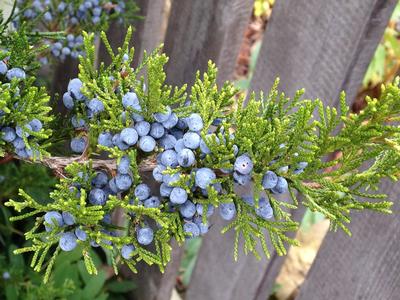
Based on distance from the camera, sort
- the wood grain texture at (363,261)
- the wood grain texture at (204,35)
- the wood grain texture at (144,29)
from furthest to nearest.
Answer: the wood grain texture at (144,29)
the wood grain texture at (204,35)
the wood grain texture at (363,261)

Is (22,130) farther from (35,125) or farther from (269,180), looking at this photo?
(269,180)

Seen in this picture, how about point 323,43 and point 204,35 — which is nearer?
point 323,43

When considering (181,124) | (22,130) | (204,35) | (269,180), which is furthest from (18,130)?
(204,35)

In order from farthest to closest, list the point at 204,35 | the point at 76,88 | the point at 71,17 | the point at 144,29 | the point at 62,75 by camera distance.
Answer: the point at 62,75, the point at 144,29, the point at 204,35, the point at 71,17, the point at 76,88

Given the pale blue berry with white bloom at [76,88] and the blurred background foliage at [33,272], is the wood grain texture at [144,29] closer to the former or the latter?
the blurred background foliage at [33,272]

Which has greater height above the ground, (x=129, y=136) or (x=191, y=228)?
(x=129, y=136)

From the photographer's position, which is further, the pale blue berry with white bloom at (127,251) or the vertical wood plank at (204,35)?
the vertical wood plank at (204,35)

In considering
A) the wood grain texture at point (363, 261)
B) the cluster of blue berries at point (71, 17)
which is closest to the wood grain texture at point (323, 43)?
the wood grain texture at point (363, 261)

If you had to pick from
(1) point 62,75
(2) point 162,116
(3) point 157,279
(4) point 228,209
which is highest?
(2) point 162,116
